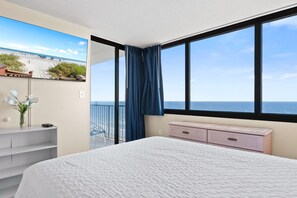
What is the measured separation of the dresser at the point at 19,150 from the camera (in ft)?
6.38

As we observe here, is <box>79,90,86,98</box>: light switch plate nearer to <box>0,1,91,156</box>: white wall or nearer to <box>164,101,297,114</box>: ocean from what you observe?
<box>0,1,91,156</box>: white wall

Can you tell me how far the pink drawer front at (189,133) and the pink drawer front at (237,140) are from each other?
0.38 feet

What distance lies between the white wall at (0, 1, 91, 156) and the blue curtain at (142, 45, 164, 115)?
4.63ft

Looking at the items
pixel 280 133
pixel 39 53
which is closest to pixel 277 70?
pixel 280 133

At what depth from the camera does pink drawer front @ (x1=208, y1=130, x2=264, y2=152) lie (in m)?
2.19

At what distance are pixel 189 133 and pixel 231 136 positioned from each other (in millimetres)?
671

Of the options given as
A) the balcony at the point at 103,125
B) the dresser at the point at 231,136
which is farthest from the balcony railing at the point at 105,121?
the dresser at the point at 231,136

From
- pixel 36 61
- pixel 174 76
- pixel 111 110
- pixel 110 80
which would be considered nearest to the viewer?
pixel 36 61

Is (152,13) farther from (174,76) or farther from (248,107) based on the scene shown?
(248,107)

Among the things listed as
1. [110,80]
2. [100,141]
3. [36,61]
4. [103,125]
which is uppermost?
[36,61]

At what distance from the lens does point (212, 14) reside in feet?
8.00

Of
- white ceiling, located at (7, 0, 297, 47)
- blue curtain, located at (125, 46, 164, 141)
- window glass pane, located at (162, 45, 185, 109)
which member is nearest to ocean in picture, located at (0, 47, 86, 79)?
white ceiling, located at (7, 0, 297, 47)

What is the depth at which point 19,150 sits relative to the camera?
1.99 metres

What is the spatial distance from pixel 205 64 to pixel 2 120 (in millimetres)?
3712
